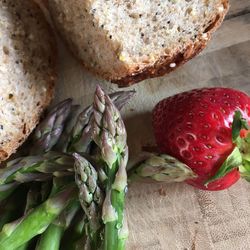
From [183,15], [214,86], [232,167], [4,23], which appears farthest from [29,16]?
[232,167]

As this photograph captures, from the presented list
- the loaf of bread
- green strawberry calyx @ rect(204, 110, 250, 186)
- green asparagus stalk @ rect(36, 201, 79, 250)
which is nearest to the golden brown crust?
the loaf of bread

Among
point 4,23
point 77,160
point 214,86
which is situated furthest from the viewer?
point 214,86

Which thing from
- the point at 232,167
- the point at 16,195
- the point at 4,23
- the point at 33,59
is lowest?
the point at 232,167

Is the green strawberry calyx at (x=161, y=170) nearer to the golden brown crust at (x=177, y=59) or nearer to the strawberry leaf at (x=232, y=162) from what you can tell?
the strawberry leaf at (x=232, y=162)

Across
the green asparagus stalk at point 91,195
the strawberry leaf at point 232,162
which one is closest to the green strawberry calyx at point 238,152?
the strawberry leaf at point 232,162

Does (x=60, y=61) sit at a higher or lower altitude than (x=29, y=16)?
lower

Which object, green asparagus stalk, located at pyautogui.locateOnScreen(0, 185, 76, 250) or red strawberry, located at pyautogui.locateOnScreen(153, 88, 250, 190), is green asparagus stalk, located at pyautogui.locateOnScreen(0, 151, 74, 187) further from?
red strawberry, located at pyautogui.locateOnScreen(153, 88, 250, 190)

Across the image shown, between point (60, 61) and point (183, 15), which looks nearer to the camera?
point (183, 15)

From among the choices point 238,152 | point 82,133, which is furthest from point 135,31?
point 238,152

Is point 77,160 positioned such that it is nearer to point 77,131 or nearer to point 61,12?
point 77,131
